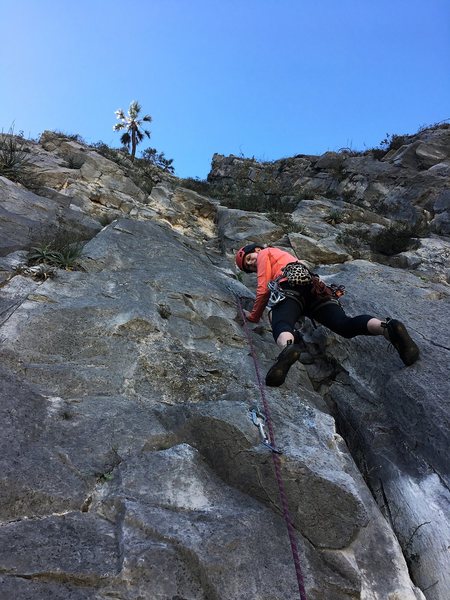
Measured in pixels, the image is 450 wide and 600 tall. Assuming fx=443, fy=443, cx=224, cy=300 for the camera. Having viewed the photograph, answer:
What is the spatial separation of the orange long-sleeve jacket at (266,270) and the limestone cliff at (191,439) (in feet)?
1.55

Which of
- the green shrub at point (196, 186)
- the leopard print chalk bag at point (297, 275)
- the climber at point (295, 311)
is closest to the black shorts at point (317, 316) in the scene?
the climber at point (295, 311)

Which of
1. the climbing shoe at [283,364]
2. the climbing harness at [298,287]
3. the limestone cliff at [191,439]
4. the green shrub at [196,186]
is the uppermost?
the green shrub at [196,186]

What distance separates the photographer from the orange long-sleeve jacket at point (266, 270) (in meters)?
A: 5.77

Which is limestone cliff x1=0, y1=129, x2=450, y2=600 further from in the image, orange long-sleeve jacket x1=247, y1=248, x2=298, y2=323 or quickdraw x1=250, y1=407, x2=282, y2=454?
orange long-sleeve jacket x1=247, y1=248, x2=298, y2=323

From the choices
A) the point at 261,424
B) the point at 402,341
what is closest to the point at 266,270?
the point at 402,341

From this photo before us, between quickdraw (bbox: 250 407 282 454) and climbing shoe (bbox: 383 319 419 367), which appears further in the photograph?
climbing shoe (bbox: 383 319 419 367)

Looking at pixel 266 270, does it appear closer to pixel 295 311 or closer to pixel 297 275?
pixel 297 275

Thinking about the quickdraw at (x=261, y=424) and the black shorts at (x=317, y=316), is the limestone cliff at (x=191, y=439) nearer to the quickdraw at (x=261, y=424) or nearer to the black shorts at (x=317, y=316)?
the quickdraw at (x=261, y=424)

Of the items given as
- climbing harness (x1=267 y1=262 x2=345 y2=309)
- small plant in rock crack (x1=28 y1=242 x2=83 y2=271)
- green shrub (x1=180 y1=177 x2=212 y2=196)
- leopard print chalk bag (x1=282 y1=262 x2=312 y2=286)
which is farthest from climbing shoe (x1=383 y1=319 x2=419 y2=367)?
green shrub (x1=180 y1=177 x2=212 y2=196)

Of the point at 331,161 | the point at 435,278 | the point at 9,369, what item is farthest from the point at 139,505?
the point at 331,161

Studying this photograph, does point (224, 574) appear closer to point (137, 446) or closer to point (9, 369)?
point (137, 446)

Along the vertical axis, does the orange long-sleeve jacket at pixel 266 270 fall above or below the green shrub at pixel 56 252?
above

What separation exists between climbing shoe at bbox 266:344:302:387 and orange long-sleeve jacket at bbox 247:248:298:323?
156 cm

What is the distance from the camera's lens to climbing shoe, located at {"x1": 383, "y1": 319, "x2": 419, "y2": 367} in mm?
4500
